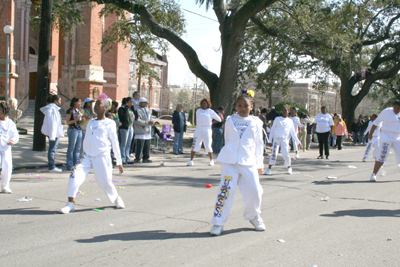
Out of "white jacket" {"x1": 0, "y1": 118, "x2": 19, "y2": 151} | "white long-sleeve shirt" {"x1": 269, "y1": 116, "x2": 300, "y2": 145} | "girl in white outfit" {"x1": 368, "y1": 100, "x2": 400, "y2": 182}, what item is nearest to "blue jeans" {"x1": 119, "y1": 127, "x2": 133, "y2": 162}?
"white long-sleeve shirt" {"x1": 269, "y1": 116, "x2": 300, "y2": 145}

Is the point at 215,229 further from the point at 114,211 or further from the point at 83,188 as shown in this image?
the point at 83,188

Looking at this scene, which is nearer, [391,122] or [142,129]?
[391,122]

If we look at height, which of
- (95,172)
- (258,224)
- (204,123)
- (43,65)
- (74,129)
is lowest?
(258,224)

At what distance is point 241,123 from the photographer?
5.34 meters

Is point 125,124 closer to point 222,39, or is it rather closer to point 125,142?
point 125,142

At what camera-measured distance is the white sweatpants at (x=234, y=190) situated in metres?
5.11

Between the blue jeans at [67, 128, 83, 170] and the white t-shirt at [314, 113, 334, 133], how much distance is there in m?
9.51

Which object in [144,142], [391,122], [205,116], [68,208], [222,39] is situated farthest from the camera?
[222,39]

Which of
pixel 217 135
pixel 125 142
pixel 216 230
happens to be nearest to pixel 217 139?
pixel 217 135

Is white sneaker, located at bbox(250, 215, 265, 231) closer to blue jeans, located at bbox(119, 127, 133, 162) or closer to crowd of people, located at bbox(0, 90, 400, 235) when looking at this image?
crowd of people, located at bbox(0, 90, 400, 235)

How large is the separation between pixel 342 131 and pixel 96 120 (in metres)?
18.2

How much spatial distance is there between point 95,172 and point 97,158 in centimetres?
22

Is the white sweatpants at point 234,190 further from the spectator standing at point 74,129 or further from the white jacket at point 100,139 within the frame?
the spectator standing at point 74,129

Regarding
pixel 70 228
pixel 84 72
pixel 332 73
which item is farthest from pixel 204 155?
pixel 332 73
